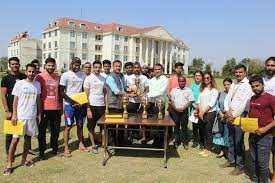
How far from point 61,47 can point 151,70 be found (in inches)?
2841

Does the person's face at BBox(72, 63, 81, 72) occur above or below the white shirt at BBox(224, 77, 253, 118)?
above

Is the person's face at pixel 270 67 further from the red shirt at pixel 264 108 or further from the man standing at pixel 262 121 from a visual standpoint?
the red shirt at pixel 264 108

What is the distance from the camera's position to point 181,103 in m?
8.50

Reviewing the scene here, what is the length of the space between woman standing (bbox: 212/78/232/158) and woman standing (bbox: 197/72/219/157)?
0.15 m

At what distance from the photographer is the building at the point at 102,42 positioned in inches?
3127

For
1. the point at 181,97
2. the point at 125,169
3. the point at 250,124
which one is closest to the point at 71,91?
the point at 125,169

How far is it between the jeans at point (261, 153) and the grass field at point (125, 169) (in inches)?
25.1

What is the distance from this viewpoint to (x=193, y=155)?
8.15 m

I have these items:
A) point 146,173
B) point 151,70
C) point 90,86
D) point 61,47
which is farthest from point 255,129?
point 61,47

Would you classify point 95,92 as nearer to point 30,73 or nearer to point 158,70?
point 158,70

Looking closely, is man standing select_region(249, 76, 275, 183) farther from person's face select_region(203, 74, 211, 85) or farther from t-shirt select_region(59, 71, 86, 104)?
t-shirt select_region(59, 71, 86, 104)

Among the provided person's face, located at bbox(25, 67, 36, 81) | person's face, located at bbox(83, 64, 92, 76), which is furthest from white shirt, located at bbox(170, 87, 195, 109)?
person's face, located at bbox(25, 67, 36, 81)

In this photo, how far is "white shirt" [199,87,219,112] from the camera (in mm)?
8234

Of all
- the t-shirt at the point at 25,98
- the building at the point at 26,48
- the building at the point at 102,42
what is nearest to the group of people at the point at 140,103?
the t-shirt at the point at 25,98
